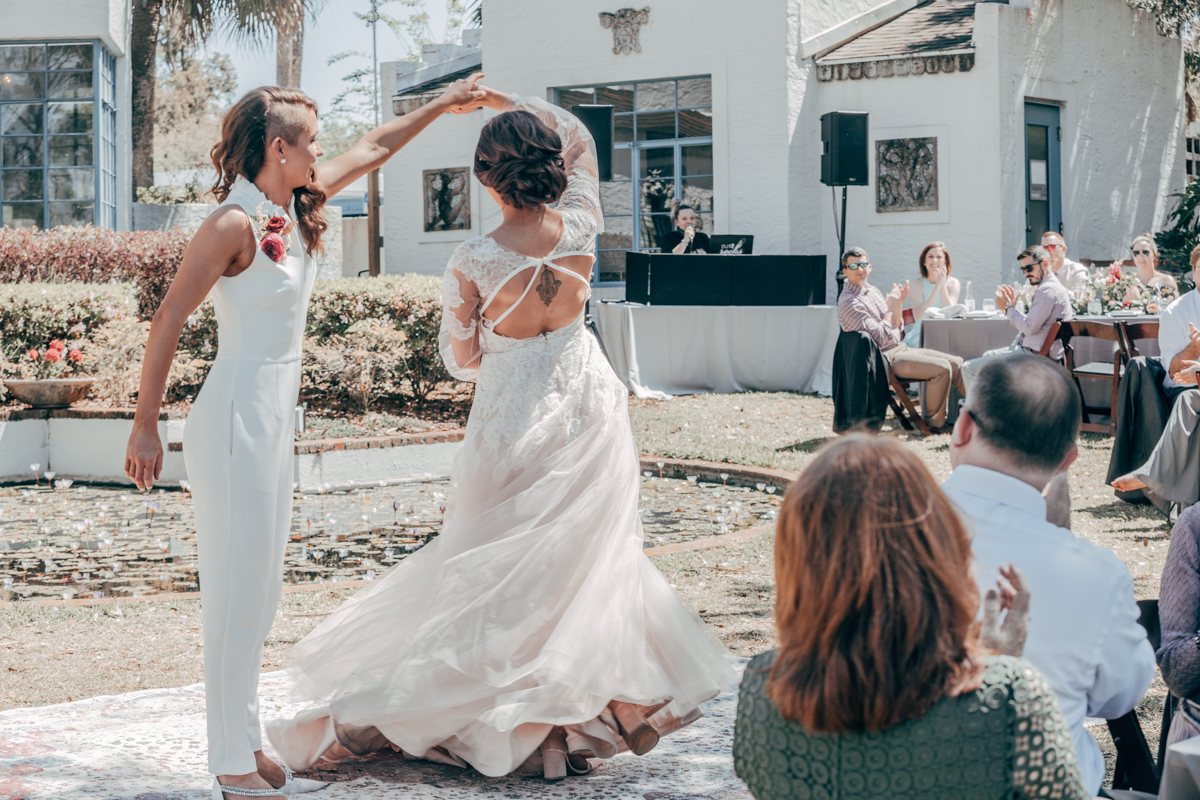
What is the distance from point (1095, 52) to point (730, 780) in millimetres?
16974

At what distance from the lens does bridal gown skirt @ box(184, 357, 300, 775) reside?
10.3ft

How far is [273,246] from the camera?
3.15m

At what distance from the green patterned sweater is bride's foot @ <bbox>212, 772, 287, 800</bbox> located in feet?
6.18

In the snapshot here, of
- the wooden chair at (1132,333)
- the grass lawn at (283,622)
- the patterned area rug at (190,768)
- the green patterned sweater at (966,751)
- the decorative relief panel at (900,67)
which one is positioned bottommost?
the patterned area rug at (190,768)

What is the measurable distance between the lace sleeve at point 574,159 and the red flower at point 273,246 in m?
0.94

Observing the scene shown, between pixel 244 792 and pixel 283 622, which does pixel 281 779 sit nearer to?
pixel 244 792

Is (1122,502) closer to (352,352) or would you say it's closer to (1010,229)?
(352,352)

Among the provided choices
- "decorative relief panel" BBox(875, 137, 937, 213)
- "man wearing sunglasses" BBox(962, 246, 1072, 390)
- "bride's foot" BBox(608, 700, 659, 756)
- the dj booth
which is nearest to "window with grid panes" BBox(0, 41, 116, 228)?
the dj booth

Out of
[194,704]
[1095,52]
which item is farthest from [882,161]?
[194,704]

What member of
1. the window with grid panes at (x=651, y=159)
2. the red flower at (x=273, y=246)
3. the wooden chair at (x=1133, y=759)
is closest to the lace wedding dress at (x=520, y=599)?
the red flower at (x=273, y=246)

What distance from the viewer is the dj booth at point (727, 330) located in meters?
13.9

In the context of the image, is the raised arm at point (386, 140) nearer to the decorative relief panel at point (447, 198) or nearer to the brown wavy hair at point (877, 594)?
the brown wavy hair at point (877, 594)

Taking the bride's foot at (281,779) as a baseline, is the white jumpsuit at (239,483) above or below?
above

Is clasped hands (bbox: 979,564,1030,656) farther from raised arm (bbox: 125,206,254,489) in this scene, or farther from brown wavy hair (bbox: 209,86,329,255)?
brown wavy hair (bbox: 209,86,329,255)
